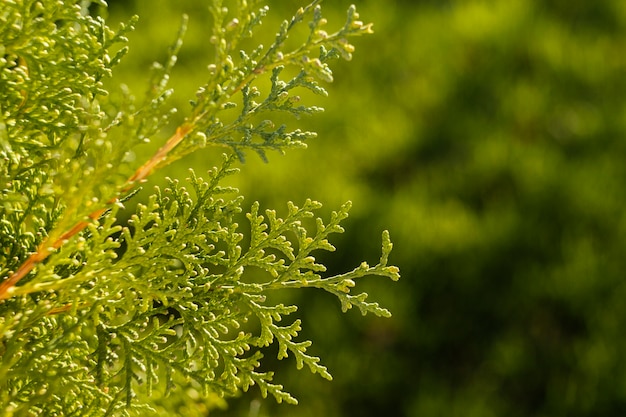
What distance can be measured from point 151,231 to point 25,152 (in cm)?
26

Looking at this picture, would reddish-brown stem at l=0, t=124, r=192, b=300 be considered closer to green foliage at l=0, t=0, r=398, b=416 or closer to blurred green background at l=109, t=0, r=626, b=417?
green foliage at l=0, t=0, r=398, b=416

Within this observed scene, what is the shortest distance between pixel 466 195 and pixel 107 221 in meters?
3.67

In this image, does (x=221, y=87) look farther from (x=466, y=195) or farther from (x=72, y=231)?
(x=466, y=195)

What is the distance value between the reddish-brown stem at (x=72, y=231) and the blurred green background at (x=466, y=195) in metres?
2.38

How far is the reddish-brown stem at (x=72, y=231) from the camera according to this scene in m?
1.37

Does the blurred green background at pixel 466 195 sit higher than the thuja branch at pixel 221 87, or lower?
higher

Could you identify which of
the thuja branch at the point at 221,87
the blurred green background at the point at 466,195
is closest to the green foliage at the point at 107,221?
the thuja branch at the point at 221,87

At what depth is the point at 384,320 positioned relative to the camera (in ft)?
14.1

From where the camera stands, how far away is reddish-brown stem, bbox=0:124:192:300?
137 centimetres

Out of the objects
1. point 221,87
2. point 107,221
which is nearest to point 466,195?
point 221,87

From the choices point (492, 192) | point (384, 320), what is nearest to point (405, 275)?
point (384, 320)

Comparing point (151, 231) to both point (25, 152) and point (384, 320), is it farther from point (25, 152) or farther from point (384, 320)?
point (384, 320)

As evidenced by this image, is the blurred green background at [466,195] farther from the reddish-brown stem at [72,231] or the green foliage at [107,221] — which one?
the reddish-brown stem at [72,231]

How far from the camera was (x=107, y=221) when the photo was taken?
133 centimetres
